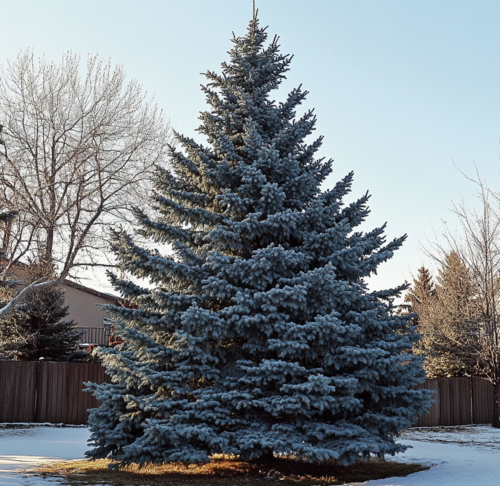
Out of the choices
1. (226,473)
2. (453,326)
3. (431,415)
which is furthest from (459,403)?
(226,473)

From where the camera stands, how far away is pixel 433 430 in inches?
640

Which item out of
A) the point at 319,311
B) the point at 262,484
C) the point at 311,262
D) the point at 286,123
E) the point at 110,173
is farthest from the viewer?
the point at 110,173

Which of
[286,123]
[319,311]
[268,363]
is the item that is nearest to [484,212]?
[286,123]

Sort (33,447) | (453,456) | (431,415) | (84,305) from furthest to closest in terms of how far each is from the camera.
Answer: (84,305), (431,415), (33,447), (453,456)

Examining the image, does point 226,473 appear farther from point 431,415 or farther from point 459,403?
point 459,403

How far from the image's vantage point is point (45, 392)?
15914 millimetres

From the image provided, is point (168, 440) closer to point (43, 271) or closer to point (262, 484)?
point (262, 484)

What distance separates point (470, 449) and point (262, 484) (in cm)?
623

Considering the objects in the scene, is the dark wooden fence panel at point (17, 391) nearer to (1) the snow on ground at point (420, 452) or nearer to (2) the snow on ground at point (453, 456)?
(1) the snow on ground at point (420, 452)

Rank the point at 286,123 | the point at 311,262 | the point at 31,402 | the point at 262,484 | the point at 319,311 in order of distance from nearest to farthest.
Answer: the point at 262,484, the point at 319,311, the point at 311,262, the point at 286,123, the point at 31,402

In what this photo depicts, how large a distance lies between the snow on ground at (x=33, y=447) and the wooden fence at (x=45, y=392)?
54 centimetres

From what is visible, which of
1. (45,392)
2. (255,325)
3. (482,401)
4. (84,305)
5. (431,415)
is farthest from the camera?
(84,305)

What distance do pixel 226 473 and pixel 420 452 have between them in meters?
4.72

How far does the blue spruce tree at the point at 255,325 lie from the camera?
775 cm
